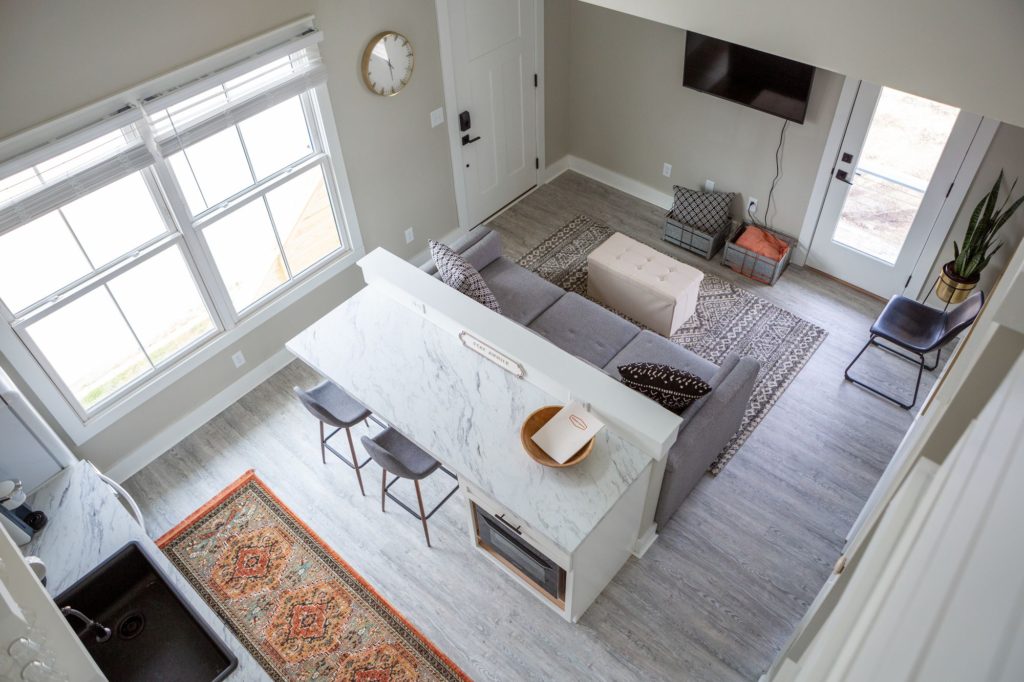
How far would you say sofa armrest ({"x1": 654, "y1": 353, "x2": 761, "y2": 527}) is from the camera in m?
3.64

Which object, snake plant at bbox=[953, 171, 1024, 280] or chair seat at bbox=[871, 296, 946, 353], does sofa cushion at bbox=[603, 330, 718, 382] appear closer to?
chair seat at bbox=[871, 296, 946, 353]

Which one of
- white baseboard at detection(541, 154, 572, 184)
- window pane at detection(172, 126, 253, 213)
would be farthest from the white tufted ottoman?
window pane at detection(172, 126, 253, 213)

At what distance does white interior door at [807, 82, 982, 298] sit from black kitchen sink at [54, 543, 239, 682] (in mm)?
4721

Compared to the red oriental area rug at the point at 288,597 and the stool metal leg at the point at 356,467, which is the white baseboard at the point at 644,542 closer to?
the red oriental area rug at the point at 288,597

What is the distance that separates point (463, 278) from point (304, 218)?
1369 mm

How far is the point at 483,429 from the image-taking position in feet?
11.6

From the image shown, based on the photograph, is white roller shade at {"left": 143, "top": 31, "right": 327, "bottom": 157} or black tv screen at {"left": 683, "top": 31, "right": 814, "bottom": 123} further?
black tv screen at {"left": 683, "top": 31, "right": 814, "bottom": 123}

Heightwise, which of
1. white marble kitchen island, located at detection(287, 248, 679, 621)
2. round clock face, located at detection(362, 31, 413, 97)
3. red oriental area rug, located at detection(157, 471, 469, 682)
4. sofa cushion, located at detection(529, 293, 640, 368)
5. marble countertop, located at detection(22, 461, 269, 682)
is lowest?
red oriental area rug, located at detection(157, 471, 469, 682)

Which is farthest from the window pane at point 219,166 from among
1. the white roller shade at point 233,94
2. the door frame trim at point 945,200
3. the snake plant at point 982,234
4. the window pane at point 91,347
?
the snake plant at point 982,234

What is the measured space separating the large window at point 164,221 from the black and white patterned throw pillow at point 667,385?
248 cm

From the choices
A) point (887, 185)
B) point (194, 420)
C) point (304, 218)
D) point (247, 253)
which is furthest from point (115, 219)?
point (887, 185)

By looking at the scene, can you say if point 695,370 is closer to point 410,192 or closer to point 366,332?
point 366,332

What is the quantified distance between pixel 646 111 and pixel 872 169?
1935 millimetres

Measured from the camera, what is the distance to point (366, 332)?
159 inches
